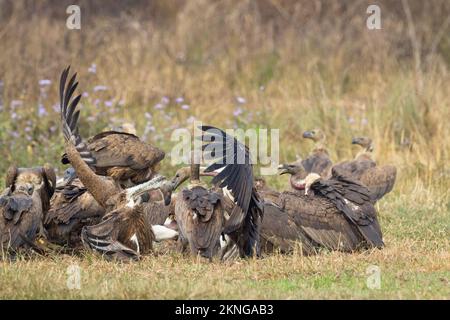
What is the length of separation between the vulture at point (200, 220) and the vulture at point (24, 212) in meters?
1.05

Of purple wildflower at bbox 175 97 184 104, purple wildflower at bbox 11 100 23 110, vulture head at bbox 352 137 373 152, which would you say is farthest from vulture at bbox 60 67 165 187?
purple wildflower at bbox 175 97 184 104

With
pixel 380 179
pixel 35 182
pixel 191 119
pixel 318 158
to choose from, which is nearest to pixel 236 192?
pixel 35 182

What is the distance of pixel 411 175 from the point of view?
34.6ft

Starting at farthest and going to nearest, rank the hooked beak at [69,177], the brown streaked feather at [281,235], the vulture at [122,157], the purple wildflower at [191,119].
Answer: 1. the purple wildflower at [191,119]
2. the hooked beak at [69,177]
3. the vulture at [122,157]
4. the brown streaked feather at [281,235]

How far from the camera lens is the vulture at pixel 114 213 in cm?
673

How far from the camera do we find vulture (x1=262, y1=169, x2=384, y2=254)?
721cm

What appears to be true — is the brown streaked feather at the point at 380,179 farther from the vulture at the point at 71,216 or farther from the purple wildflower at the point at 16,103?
the purple wildflower at the point at 16,103

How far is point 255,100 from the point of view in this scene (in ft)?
43.2

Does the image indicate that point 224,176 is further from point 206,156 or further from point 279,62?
point 279,62

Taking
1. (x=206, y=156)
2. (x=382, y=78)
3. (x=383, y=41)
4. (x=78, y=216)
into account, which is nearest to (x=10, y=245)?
(x=78, y=216)

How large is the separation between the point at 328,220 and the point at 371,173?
2571 millimetres

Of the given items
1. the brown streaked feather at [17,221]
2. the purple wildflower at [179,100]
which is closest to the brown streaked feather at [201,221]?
the brown streaked feather at [17,221]

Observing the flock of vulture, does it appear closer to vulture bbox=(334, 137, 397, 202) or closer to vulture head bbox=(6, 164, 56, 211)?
vulture head bbox=(6, 164, 56, 211)

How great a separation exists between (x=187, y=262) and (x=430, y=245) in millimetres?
1998
